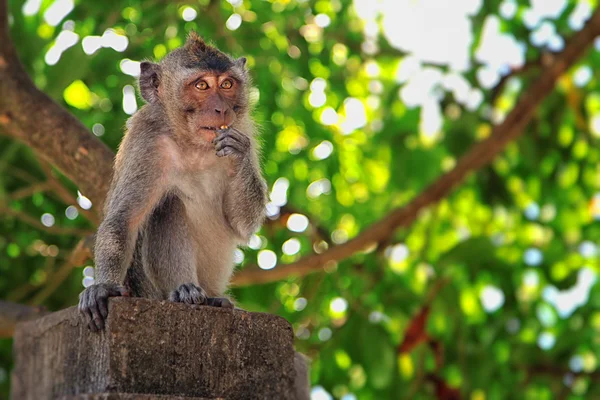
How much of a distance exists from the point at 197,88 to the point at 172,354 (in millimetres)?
1432

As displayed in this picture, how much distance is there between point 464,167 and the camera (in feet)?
24.0

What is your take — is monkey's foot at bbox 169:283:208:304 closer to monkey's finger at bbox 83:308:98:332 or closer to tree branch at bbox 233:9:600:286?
monkey's finger at bbox 83:308:98:332

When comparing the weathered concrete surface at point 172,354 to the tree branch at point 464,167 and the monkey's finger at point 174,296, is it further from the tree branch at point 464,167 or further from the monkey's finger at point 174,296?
the tree branch at point 464,167

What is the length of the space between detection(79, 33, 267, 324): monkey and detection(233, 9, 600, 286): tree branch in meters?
1.84

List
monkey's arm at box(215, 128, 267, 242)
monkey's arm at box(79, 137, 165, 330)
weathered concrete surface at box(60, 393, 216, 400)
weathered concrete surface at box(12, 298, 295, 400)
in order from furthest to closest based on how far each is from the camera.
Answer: monkey's arm at box(215, 128, 267, 242)
monkey's arm at box(79, 137, 165, 330)
weathered concrete surface at box(12, 298, 295, 400)
weathered concrete surface at box(60, 393, 216, 400)

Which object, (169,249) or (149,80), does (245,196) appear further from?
(149,80)

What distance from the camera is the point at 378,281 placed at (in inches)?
303

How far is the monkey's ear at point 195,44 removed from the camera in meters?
4.97

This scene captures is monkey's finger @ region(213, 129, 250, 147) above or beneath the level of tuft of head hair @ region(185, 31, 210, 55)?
beneath

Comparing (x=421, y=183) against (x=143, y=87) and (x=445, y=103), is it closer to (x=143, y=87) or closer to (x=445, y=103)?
(x=445, y=103)

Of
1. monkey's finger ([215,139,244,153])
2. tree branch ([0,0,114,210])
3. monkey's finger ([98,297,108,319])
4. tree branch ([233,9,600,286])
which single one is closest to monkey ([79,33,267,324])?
monkey's finger ([215,139,244,153])

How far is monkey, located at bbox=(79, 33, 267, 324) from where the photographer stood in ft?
15.0

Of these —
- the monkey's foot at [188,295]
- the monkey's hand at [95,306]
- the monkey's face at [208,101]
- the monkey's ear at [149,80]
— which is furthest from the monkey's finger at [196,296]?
the monkey's ear at [149,80]

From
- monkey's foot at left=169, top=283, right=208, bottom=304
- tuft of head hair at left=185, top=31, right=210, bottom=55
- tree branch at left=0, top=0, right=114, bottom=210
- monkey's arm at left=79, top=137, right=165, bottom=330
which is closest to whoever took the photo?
monkey's foot at left=169, top=283, right=208, bottom=304
